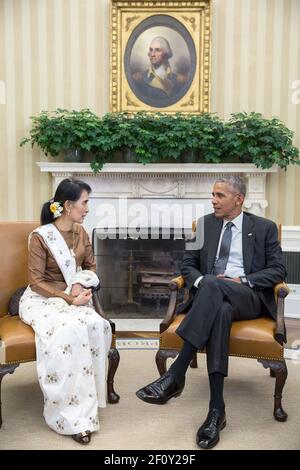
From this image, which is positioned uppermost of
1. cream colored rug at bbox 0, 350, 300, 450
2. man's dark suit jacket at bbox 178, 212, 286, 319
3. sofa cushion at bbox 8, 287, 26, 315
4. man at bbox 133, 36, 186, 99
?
man at bbox 133, 36, 186, 99

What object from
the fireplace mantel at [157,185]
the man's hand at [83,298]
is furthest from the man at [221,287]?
the fireplace mantel at [157,185]

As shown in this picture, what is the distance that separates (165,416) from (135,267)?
2762 mm

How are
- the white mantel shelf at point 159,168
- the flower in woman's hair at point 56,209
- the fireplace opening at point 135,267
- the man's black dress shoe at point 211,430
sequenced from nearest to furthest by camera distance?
the man's black dress shoe at point 211,430, the flower in woman's hair at point 56,209, the white mantel shelf at point 159,168, the fireplace opening at point 135,267

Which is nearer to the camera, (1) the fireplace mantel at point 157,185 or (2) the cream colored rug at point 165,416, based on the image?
(2) the cream colored rug at point 165,416

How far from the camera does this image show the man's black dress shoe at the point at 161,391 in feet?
8.27

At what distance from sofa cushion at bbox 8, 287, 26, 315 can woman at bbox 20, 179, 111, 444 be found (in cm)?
8

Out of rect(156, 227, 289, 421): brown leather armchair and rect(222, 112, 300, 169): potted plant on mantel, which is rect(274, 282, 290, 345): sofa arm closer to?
rect(156, 227, 289, 421): brown leather armchair

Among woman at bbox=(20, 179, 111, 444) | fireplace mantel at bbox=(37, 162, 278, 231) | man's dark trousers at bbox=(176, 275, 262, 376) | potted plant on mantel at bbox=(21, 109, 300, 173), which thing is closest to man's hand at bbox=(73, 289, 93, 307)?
woman at bbox=(20, 179, 111, 444)

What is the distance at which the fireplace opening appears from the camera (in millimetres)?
5336

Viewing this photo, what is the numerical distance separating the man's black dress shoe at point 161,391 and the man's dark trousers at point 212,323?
0.21 m

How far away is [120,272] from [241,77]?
8.24ft

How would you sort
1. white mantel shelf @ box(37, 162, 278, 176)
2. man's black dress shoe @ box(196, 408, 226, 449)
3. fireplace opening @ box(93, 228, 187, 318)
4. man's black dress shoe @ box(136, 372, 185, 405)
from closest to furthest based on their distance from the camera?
1. man's black dress shoe @ box(196, 408, 226, 449)
2. man's black dress shoe @ box(136, 372, 185, 405)
3. white mantel shelf @ box(37, 162, 278, 176)
4. fireplace opening @ box(93, 228, 187, 318)

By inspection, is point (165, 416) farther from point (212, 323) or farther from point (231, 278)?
point (231, 278)

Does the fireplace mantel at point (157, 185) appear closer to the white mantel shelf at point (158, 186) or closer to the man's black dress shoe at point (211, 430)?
the white mantel shelf at point (158, 186)
